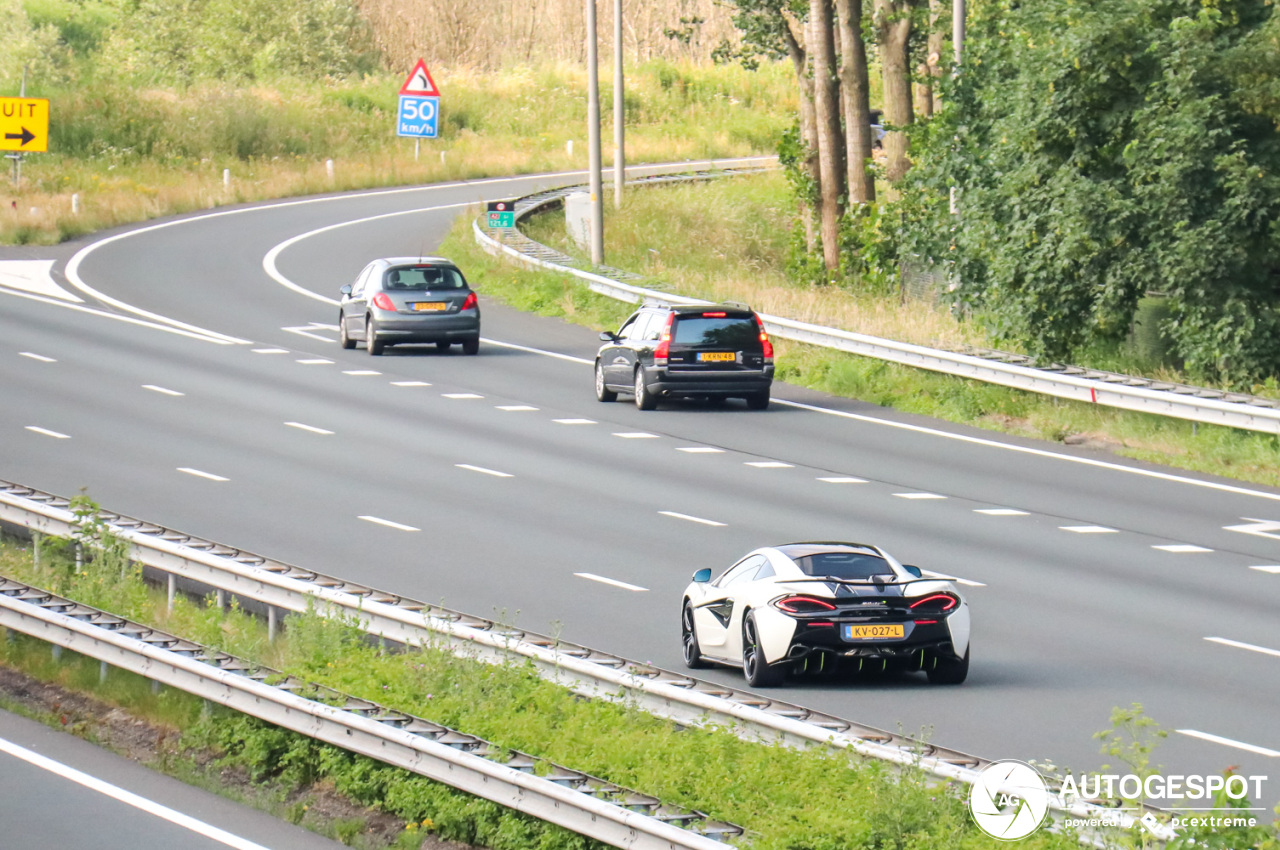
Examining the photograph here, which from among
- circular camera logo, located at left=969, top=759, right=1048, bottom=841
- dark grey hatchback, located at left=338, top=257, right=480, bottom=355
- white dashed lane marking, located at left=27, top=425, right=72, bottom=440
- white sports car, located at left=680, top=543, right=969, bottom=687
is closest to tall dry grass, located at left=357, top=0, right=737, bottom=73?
dark grey hatchback, located at left=338, top=257, right=480, bottom=355

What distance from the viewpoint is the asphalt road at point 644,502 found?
13711 mm

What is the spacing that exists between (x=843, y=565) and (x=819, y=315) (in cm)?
1809

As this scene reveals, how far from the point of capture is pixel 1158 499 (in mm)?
21625

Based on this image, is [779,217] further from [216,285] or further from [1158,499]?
[1158,499]

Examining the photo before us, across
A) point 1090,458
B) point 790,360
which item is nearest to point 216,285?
point 790,360

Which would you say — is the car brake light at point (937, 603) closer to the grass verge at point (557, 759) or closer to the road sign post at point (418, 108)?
the grass verge at point (557, 759)

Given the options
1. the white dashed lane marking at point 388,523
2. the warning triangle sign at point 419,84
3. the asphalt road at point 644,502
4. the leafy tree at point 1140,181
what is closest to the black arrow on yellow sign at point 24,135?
the asphalt road at point 644,502

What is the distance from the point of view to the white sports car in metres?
13.4

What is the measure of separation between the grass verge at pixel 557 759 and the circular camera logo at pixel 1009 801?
3.0 inches

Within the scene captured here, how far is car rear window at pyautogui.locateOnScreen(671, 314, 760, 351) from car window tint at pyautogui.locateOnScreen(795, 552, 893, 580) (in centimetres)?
1313

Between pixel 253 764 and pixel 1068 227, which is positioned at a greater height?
pixel 1068 227

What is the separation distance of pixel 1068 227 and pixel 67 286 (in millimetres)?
22034

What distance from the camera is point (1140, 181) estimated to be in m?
26.2

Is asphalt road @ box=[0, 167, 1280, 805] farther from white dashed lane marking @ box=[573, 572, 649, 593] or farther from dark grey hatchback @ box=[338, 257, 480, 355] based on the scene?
dark grey hatchback @ box=[338, 257, 480, 355]
